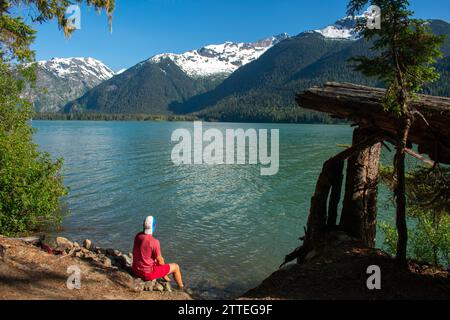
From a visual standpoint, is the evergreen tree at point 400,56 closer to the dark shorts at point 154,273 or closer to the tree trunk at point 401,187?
the tree trunk at point 401,187

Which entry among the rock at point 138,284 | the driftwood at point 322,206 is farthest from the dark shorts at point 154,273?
the driftwood at point 322,206

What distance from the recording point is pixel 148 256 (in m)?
9.66

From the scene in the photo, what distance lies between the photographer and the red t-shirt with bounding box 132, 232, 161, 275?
9453 millimetres

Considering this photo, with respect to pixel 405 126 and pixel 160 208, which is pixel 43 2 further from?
pixel 160 208

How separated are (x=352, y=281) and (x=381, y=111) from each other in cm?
381

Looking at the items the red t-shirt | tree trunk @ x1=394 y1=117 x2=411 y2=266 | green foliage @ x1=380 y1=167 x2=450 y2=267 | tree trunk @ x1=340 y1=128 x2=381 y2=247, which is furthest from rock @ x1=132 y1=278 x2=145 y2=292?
green foliage @ x1=380 y1=167 x2=450 y2=267

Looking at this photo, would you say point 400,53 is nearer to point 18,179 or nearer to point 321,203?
point 321,203

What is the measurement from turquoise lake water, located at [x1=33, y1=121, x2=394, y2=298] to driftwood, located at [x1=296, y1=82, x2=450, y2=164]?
860 cm

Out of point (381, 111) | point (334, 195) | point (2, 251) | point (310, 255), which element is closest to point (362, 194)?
point (334, 195)

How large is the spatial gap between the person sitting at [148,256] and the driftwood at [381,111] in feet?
17.2

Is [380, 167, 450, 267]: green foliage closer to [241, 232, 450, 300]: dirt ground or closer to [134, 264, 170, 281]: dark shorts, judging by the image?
[241, 232, 450, 300]: dirt ground

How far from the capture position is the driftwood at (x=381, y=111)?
7.41 meters
